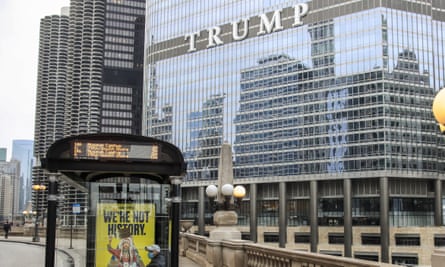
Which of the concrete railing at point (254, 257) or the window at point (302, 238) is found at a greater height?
the concrete railing at point (254, 257)

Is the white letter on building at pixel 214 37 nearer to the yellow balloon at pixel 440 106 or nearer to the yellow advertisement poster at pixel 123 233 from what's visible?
the yellow advertisement poster at pixel 123 233

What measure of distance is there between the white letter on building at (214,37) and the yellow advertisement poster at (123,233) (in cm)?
10772

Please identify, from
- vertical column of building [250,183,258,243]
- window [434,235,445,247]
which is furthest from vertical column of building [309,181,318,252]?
window [434,235,445,247]

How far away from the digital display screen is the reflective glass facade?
8093 centimetres

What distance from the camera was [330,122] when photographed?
9556 centimetres

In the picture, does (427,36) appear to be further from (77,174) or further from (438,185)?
(77,174)

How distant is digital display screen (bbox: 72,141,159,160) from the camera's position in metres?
11.2

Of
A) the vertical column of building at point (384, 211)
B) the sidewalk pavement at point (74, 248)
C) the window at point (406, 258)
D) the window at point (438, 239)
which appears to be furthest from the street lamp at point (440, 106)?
the window at point (438, 239)

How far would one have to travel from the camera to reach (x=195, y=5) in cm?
12494

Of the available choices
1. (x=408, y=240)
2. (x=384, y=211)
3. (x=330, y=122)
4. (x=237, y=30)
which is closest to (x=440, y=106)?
(x=384, y=211)

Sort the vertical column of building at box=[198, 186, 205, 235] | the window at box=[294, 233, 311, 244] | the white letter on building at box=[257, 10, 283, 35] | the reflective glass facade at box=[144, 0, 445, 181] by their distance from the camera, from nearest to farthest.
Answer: the reflective glass facade at box=[144, 0, 445, 181] → the window at box=[294, 233, 311, 244] → the white letter on building at box=[257, 10, 283, 35] → the vertical column of building at box=[198, 186, 205, 235]

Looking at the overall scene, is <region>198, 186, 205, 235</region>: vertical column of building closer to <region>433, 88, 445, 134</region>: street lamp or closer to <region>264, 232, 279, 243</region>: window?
<region>264, 232, 279, 243</region>: window

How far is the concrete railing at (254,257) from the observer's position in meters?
9.33

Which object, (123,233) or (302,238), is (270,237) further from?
(123,233)
